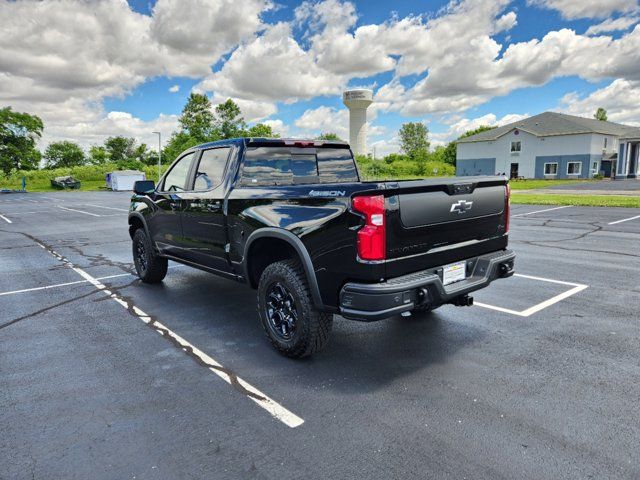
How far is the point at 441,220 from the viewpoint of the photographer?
3.53 meters

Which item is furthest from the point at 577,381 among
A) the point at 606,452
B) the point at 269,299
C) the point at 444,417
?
the point at 269,299

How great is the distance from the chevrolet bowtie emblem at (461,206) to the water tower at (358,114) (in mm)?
88562

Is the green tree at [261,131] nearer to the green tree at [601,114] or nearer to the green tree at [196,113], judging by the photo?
the green tree at [196,113]

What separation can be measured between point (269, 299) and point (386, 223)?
1.47m

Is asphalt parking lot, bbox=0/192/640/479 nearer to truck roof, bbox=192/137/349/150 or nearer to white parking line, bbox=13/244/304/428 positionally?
white parking line, bbox=13/244/304/428

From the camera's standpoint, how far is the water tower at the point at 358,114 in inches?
3602

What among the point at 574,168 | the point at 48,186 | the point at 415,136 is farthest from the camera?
the point at 415,136

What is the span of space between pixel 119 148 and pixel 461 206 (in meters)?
120

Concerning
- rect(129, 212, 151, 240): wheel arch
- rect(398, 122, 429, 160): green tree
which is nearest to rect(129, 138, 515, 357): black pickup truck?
rect(129, 212, 151, 240): wheel arch

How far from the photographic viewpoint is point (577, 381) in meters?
→ 3.44

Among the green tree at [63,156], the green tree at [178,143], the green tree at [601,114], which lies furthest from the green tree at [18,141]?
the green tree at [601,114]

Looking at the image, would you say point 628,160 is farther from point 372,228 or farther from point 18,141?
point 18,141

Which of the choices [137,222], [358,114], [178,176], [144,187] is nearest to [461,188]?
[178,176]

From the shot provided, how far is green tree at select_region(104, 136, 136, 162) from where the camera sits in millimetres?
108375
